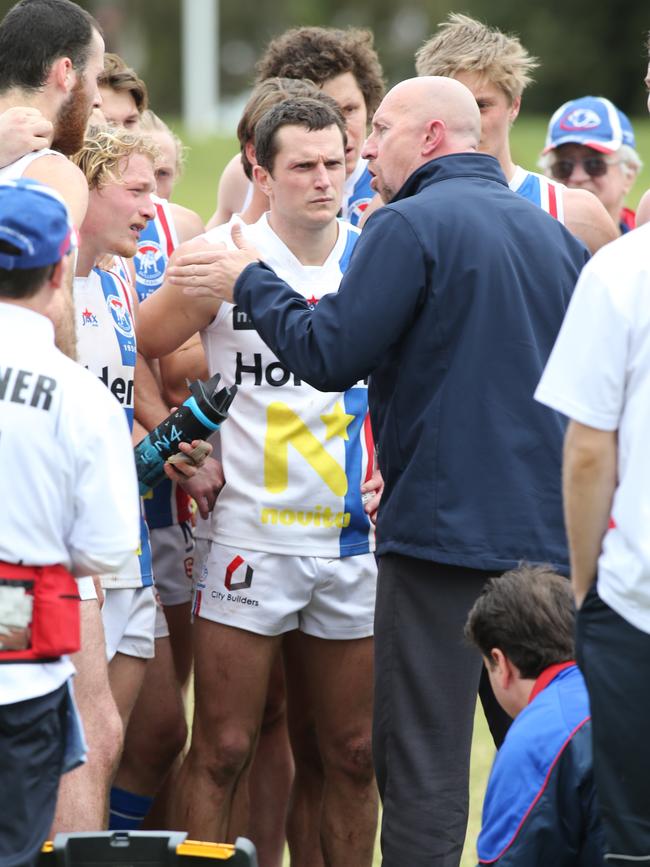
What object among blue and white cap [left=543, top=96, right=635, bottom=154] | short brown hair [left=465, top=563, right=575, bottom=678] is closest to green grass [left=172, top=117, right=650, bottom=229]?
blue and white cap [left=543, top=96, right=635, bottom=154]

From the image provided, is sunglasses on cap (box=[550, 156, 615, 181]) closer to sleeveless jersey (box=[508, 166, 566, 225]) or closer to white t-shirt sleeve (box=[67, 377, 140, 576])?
sleeveless jersey (box=[508, 166, 566, 225])

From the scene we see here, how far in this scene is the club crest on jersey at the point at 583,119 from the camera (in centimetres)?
696

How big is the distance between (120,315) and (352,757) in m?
1.55

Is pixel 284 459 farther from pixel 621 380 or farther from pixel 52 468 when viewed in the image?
pixel 621 380

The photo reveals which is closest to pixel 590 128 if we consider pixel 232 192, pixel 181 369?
pixel 232 192

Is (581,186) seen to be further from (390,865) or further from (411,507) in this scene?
(390,865)

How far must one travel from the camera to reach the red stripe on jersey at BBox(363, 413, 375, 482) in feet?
15.2

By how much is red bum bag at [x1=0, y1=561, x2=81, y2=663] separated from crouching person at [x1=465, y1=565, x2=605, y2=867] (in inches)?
40.8

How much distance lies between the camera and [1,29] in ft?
14.5

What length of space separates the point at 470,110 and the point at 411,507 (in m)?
1.15

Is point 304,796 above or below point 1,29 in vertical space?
below

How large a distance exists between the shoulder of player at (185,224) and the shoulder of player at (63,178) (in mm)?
1562

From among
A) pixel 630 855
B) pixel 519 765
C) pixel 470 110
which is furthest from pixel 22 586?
pixel 470 110

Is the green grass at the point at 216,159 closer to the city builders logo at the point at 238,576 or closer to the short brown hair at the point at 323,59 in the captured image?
the short brown hair at the point at 323,59
